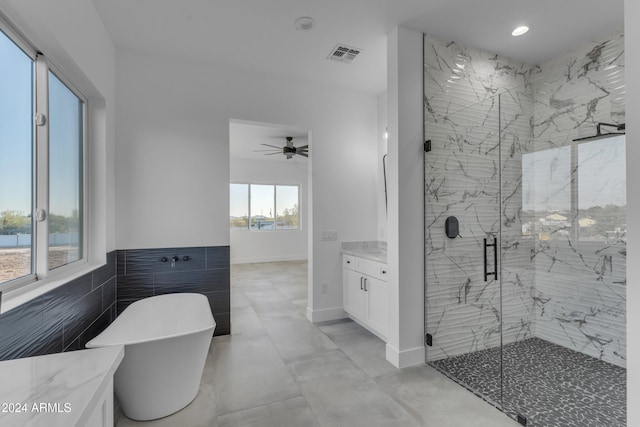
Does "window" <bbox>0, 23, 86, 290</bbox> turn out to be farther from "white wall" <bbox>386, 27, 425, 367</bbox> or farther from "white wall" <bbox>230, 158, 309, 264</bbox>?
"white wall" <bbox>230, 158, 309, 264</bbox>

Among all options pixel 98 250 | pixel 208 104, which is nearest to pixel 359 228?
pixel 208 104

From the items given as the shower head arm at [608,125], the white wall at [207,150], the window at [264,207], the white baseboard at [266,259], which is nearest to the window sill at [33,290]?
the white wall at [207,150]

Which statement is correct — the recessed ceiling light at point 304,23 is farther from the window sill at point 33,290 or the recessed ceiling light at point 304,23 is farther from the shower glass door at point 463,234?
the window sill at point 33,290

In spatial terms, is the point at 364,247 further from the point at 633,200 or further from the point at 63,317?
the point at 63,317

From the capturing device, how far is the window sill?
137cm

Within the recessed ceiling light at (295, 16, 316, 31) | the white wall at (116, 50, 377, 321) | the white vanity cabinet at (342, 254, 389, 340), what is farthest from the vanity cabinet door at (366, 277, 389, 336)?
the recessed ceiling light at (295, 16, 316, 31)

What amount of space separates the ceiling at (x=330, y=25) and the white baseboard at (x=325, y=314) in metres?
2.80

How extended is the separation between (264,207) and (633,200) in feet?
25.5

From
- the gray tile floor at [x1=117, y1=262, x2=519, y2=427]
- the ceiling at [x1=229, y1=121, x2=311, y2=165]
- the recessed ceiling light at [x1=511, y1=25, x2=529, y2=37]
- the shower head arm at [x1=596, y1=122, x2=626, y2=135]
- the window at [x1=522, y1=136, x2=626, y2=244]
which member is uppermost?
the ceiling at [x1=229, y1=121, x2=311, y2=165]

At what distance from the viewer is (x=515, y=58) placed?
2979 millimetres

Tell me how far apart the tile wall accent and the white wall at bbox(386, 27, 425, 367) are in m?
1.74

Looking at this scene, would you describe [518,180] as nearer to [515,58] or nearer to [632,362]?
[515,58]

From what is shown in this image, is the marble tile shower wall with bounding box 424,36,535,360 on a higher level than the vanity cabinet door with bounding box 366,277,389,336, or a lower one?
higher

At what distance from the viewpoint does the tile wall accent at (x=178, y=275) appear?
287 cm
